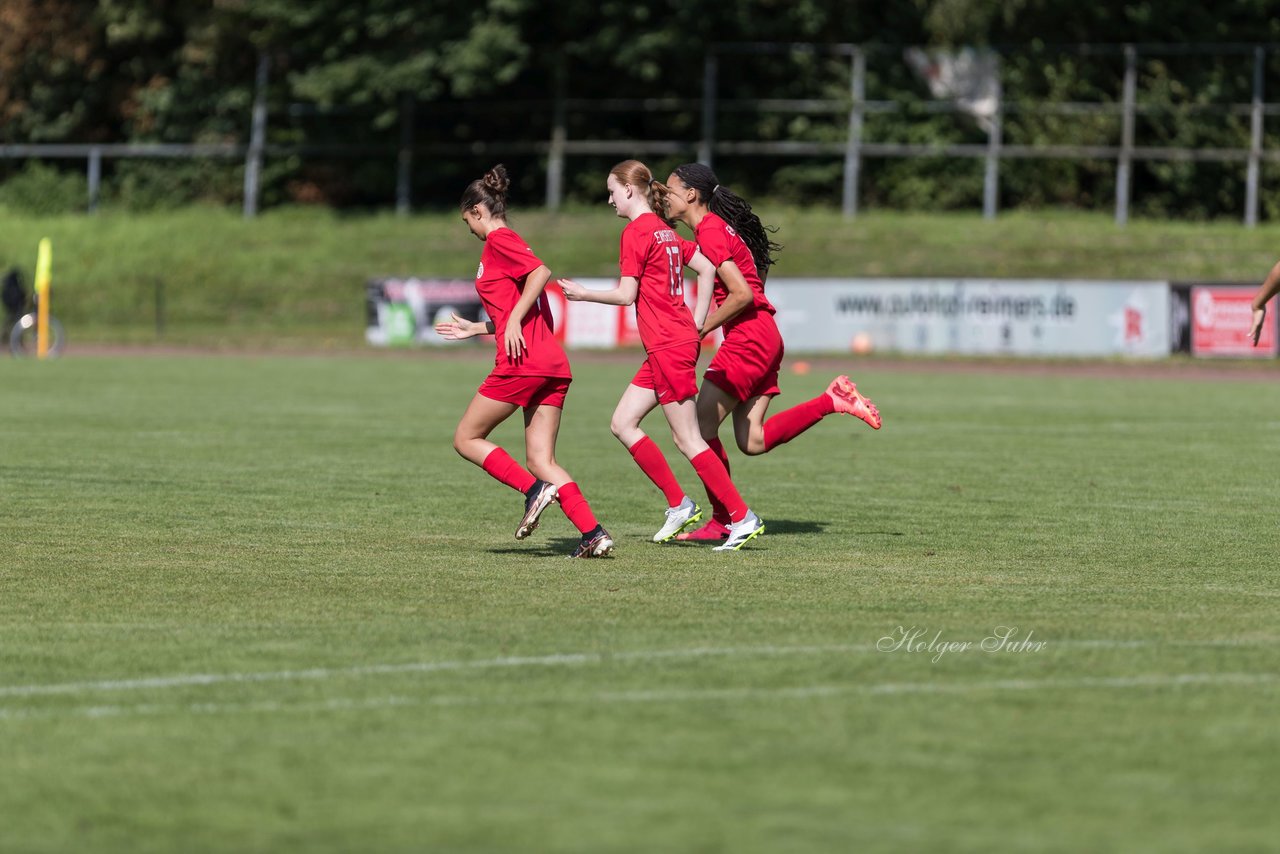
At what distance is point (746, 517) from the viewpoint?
10.2 metres

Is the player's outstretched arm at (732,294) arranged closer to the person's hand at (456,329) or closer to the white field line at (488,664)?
the person's hand at (456,329)

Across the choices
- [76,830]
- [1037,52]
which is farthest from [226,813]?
[1037,52]

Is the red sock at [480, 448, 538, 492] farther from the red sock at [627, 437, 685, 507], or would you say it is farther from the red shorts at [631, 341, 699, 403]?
the red shorts at [631, 341, 699, 403]

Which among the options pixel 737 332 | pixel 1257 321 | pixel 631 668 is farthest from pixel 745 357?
pixel 631 668

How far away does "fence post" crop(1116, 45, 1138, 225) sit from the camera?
155 ft

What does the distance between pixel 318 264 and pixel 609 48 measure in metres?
9.83

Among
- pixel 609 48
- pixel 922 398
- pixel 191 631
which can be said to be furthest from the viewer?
pixel 609 48

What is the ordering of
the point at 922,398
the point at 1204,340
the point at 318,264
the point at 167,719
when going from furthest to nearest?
the point at 318,264, the point at 1204,340, the point at 922,398, the point at 167,719

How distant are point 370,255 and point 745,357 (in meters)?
38.6

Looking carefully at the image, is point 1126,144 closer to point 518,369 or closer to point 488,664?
point 518,369

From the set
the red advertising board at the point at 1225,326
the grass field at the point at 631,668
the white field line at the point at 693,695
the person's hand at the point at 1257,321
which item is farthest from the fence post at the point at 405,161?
the white field line at the point at 693,695

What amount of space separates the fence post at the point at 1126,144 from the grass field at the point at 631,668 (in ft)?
112

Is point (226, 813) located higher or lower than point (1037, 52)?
lower

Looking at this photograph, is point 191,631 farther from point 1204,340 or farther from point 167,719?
point 1204,340
